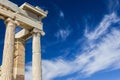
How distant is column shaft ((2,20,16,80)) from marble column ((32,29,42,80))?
8.61 feet

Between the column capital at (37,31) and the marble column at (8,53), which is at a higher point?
the column capital at (37,31)

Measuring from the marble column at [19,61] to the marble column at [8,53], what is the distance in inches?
169

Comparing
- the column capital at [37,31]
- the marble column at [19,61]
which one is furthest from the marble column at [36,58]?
the marble column at [19,61]

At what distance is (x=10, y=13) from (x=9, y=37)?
2241 mm

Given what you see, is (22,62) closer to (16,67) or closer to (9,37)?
(16,67)

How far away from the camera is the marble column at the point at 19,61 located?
2126 centimetres

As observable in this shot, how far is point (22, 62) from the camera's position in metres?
22.2

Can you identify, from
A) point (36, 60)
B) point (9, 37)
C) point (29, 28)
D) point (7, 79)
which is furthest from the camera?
point (29, 28)

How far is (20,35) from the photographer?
22.7 m

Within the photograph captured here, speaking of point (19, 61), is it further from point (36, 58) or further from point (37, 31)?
point (37, 31)

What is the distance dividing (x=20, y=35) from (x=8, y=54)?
18.8 feet

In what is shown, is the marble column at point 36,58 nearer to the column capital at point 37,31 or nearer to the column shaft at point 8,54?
the column capital at point 37,31

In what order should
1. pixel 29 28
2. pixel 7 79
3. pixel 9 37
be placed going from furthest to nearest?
1. pixel 29 28
2. pixel 9 37
3. pixel 7 79

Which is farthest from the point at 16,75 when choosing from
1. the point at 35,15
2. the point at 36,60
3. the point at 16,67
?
the point at 35,15
